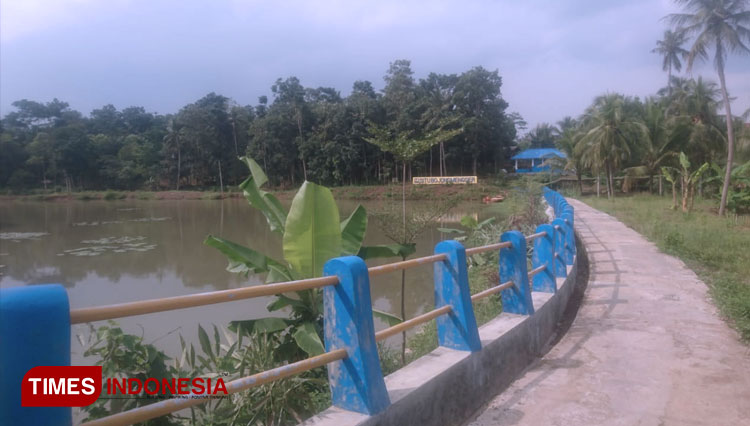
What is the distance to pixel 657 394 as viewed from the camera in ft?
13.0

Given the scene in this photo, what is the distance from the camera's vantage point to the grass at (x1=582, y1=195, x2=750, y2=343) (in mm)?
6186

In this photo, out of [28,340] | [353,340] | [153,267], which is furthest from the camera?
[153,267]

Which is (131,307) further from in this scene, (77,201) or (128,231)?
(77,201)

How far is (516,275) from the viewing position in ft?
16.2

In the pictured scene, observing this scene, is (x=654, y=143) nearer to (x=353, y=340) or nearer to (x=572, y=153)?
(x=572, y=153)

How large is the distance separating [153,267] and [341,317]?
1443cm

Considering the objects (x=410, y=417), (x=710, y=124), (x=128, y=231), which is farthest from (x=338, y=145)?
(x=410, y=417)

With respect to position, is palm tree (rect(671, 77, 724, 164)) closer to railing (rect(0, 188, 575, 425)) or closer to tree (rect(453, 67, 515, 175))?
tree (rect(453, 67, 515, 175))

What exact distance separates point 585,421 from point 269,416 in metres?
2.19

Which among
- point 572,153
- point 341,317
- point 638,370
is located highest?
point 572,153

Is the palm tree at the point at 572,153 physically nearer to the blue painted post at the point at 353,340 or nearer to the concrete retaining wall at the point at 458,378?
the concrete retaining wall at the point at 458,378

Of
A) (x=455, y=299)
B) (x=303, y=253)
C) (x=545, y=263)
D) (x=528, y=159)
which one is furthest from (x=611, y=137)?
(x=455, y=299)

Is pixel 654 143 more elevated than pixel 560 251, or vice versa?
pixel 654 143

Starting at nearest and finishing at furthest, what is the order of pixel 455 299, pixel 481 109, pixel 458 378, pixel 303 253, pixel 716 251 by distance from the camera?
pixel 458 378, pixel 455 299, pixel 303 253, pixel 716 251, pixel 481 109
